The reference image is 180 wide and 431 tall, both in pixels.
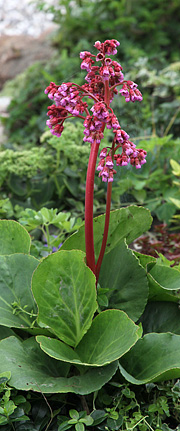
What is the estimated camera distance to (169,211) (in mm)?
2852

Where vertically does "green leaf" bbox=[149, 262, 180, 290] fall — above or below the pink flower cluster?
below

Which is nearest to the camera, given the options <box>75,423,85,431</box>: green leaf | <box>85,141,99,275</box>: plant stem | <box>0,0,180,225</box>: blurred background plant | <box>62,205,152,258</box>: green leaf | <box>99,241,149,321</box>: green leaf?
<box>75,423,85,431</box>: green leaf

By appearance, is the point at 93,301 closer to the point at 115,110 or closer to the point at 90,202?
the point at 90,202

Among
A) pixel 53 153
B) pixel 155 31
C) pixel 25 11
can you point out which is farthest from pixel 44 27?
pixel 53 153

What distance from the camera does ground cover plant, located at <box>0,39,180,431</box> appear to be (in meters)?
1.33

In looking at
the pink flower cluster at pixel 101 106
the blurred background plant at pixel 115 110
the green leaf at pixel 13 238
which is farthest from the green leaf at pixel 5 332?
the blurred background plant at pixel 115 110

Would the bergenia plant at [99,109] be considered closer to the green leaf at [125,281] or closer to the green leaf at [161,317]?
the green leaf at [125,281]

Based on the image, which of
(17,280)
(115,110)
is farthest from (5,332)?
(115,110)

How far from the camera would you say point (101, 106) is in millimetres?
1266

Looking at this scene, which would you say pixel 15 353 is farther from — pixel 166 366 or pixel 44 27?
pixel 44 27

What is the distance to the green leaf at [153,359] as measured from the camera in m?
1.36

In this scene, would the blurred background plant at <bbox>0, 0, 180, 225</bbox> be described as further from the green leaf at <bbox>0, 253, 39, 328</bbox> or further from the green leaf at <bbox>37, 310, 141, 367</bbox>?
the green leaf at <bbox>37, 310, 141, 367</bbox>

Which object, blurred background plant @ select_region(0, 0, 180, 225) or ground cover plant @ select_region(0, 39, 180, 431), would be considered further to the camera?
blurred background plant @ select_region(0, 0, 180, 225)

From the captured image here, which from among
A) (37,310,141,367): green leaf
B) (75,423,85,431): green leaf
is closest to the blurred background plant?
(37,310,141,367): green leaf
